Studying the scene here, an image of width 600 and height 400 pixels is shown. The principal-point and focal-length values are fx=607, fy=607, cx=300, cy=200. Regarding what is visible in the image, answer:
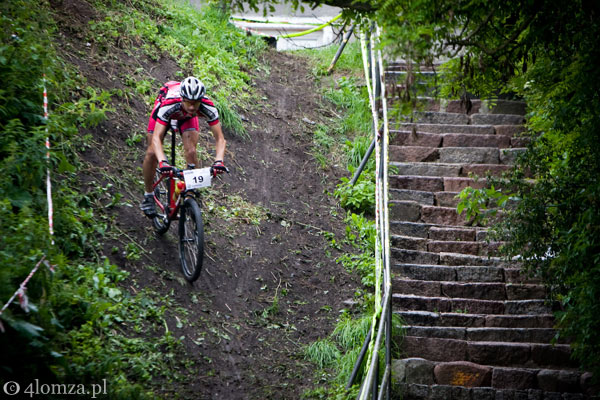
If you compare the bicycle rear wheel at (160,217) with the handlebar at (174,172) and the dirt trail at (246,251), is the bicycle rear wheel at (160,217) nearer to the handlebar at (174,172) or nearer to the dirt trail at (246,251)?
the dirt trail at (246,251)

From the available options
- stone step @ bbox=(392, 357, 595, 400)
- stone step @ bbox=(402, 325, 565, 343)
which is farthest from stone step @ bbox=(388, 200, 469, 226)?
stone step @ bbox=(392, 357, 595, 400)

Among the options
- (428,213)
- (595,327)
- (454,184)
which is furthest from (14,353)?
(454,184)

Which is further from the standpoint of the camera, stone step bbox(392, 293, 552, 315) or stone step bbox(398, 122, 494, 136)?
stone step bbox(398, 122, 494, 136)

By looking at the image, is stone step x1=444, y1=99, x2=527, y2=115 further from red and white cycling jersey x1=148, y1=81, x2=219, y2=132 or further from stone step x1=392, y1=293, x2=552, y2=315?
red and white cycling jersey x1=148, y1=81, x2=219, y2=132

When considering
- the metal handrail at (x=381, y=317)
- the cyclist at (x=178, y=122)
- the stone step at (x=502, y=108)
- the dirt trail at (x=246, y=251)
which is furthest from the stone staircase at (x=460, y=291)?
the cyclist at (x=178, y=122)

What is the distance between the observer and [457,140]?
983 centimetres

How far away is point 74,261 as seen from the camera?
233 inches

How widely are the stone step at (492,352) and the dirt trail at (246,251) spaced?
3.65ft

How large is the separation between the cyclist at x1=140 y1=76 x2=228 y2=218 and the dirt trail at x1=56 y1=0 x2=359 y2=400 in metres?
0.70

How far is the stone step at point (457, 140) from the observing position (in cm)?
972

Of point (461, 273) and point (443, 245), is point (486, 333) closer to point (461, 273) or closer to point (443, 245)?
point (461, 273)

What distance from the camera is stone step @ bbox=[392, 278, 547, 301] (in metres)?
7.34

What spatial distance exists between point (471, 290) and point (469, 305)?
270 mm

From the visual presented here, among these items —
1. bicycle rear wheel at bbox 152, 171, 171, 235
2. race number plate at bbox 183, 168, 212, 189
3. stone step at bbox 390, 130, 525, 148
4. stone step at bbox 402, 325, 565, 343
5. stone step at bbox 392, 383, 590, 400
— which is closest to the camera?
stone step at bbox 392, 383, 590, 400
